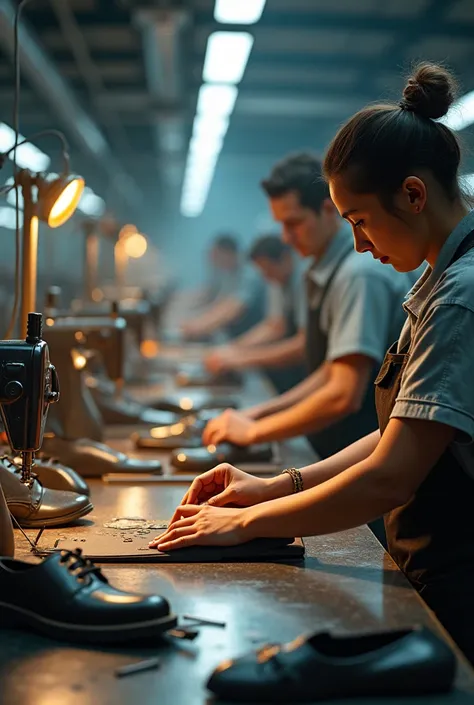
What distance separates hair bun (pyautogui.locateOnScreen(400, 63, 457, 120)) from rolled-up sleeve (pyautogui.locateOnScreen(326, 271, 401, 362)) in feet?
3.83

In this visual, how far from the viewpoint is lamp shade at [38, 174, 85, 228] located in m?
2.60

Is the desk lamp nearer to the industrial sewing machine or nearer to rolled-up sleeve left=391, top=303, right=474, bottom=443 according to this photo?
the industrial sewing machine

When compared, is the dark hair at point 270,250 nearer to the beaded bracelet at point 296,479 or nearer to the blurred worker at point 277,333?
the blurred worker at point 277,333

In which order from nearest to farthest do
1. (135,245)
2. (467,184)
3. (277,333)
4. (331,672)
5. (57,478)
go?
(331,672)
(467,184)
(57,478)
(277,333)
(135,245)

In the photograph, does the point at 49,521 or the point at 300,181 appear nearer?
the point at 49,521

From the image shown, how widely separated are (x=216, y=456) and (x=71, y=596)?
151cm

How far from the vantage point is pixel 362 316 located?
3027mm

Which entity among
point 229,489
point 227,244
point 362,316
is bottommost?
point 229,489

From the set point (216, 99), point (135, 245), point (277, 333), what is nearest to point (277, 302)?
point (277, 333)

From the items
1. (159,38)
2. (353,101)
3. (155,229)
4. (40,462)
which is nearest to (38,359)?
(40,462)

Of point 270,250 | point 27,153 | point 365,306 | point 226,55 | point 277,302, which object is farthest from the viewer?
point 27,153

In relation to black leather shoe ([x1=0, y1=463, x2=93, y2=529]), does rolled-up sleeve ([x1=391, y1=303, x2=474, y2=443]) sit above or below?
above

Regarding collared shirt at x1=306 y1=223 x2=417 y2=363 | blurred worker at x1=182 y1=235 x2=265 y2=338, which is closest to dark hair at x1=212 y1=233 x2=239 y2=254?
blurred worker at x1=182 y1=235 x2=265 y2=338

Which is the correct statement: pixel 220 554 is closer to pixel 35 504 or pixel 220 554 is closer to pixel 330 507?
pixel 330 507
